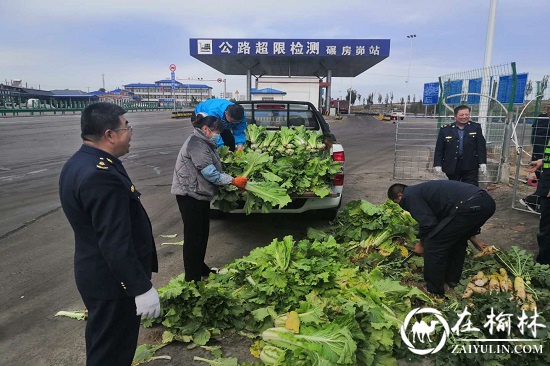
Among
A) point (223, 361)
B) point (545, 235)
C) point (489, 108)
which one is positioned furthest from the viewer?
point (489, 108)

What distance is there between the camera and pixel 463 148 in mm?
6223

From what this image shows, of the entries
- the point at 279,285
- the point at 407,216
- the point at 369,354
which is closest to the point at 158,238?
the point at 279,285

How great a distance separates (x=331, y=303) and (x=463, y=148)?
428cm

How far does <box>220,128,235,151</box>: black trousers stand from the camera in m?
5.46

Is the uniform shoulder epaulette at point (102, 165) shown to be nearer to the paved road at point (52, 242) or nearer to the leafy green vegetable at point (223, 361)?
the leafy green vegetable at point (223, 361)

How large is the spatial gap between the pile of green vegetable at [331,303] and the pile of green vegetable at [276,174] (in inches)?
30.6

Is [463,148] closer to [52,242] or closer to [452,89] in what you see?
[452,89]

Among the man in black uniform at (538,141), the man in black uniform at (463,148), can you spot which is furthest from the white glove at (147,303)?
the man in black uniform at (538,141)

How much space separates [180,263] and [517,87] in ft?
27.2

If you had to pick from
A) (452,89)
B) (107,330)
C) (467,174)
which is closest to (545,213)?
(467,174)

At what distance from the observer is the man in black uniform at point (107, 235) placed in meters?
2.00

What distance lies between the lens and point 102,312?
220 centimetres

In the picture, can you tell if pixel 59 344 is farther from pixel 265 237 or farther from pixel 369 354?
pixel 265 237
